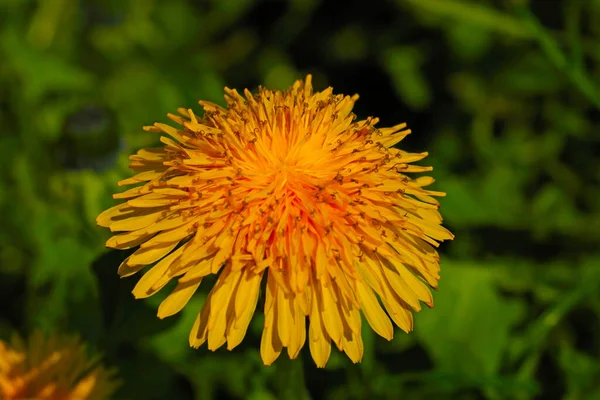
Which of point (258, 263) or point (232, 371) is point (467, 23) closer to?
point (232, 371)

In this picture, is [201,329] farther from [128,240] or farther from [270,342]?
[128,240]

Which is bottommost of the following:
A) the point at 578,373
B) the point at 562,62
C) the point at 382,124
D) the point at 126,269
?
the point at 578,373

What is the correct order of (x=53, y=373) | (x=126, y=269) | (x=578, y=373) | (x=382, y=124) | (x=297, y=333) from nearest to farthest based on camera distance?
(x=297, y=333), (x=126, y=269), (x=53, y=373), (x=578, y=373), (x=382, y=124)

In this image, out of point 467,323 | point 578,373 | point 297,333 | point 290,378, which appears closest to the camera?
point 297,333

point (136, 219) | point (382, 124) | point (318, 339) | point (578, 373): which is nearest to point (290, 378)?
point (318, 339)

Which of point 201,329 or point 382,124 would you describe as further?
point 382,124
